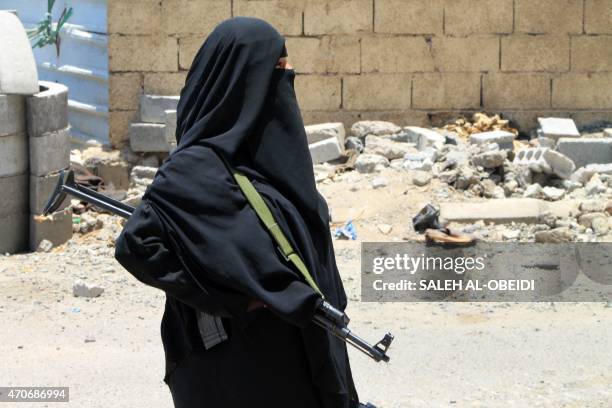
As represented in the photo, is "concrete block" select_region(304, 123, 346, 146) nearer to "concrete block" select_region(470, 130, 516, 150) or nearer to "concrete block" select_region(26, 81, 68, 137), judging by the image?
"concrete block" select_region(470, 130, 516, 150)

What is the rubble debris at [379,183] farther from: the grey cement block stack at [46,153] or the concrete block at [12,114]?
the concrete block at [12,114]

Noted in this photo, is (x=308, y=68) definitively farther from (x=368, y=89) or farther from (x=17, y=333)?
(x=17, y=333)

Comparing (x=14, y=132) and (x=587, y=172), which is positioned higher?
(x=14, y=132)

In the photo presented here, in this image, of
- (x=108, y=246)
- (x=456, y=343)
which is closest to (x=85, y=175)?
(x=108, y=246)

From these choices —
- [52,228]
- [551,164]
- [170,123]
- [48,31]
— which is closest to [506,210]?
[551,164]

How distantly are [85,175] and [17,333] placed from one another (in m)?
3.68

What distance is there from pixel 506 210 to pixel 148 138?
342 cm

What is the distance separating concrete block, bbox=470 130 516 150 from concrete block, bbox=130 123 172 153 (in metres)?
2.66

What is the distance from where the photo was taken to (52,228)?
782cm

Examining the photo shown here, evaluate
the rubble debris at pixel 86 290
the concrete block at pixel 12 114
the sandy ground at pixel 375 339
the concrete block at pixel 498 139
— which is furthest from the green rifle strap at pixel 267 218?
the concrete block at pixel 498 139

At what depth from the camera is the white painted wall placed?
1039cm

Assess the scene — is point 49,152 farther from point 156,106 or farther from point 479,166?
point 479,166

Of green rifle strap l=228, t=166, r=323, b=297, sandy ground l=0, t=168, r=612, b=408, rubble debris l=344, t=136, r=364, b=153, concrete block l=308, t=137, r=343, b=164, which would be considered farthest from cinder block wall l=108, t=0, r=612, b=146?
green rifle strap l=228, t=166, r=323, b=297

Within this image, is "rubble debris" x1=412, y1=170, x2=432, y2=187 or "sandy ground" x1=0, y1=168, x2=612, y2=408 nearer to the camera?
"sandy ground" x1=0, y1=168, x2=612, y2=408
